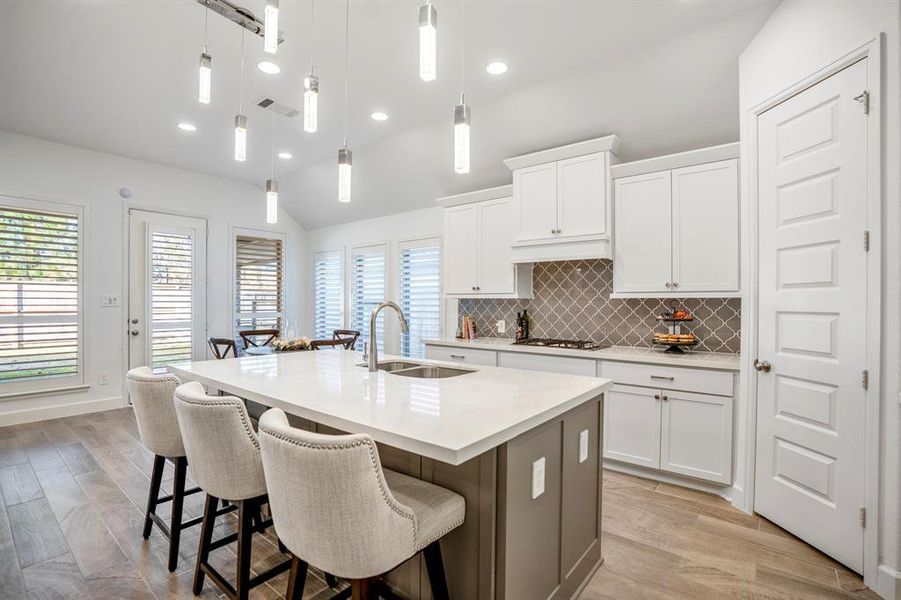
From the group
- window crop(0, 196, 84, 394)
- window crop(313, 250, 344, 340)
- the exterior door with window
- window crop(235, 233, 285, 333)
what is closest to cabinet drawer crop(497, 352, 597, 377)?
window crop(313, 250, 344, 340)

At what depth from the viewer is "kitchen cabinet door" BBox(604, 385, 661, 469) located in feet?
10.3

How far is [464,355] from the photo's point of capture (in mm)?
4273

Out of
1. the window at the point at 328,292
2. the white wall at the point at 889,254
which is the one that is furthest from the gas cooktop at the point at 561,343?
the window at the point at 328,292

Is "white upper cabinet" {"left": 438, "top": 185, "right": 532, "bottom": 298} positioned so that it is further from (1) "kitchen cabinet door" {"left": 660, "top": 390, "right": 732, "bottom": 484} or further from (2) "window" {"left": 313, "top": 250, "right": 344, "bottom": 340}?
(2) "window" {"left": 313, "top": 250, "right": 344, "bottom": 340}

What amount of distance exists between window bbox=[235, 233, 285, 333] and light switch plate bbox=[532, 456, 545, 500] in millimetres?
5578

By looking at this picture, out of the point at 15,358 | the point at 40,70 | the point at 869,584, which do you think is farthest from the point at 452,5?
the point at 15,358

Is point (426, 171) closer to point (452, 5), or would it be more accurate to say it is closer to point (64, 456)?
point (452, 5)

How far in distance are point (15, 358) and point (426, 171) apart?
4.68 meters

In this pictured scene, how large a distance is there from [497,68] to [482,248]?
5.70 feet

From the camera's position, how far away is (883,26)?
1.95 m

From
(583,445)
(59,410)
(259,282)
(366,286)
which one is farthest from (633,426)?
(59,410)

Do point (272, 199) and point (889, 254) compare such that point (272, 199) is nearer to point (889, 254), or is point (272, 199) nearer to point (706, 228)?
point (706, 228)

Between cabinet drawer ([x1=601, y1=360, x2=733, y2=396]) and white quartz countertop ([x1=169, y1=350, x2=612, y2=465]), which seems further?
cabinet drawer ([x1=601, y1=360, x2=733, y2=396])

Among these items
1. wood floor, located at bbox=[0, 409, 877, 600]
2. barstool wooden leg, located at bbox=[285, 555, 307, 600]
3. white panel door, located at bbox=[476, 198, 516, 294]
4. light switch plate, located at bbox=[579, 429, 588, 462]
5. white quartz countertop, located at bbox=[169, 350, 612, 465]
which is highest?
white panel door, located at bbox=[476, 198, 516, 294]
